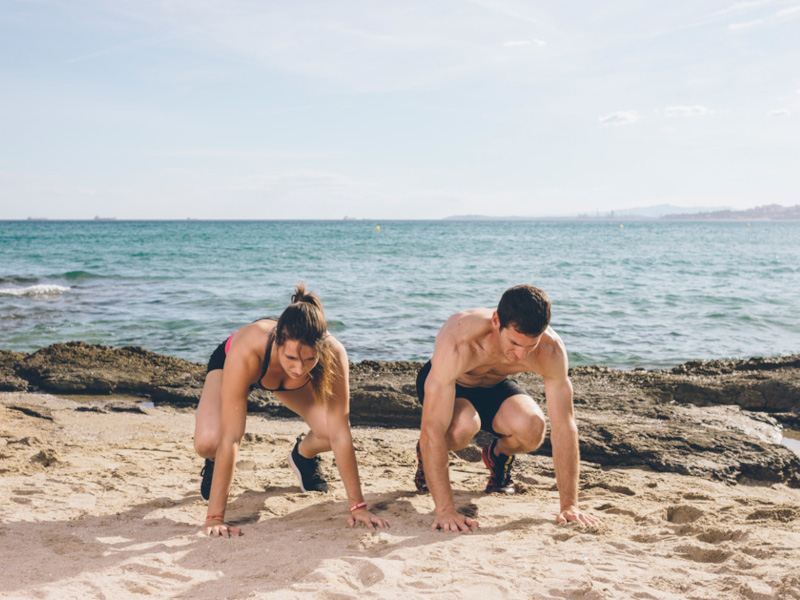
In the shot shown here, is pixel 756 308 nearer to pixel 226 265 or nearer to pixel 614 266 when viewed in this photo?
pixel 614 266

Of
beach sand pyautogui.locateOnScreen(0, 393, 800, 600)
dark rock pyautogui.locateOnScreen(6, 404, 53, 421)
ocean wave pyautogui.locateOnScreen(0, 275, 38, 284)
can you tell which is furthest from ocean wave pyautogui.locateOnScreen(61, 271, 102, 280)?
beach sand pyautogui.locateOnScreen(0, 393, 800, 600)

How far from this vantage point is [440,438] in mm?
3430

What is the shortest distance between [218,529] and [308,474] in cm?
83

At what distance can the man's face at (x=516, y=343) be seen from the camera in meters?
3.24

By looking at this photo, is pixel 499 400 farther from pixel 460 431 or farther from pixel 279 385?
pixel 279 385

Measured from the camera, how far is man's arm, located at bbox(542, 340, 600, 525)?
136 inches

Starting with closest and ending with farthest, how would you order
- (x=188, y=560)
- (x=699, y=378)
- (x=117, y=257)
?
(x=188, y=560)
(x=699, y=378)
(x=117, y=257)

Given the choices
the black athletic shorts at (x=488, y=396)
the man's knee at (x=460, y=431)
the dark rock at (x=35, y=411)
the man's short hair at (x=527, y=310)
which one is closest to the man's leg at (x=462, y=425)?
the man's knee at (x=460, y=431)

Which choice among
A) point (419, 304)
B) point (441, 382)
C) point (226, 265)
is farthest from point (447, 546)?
point (226, 265)

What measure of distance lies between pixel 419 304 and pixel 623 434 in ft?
28.4

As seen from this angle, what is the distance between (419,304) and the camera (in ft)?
44.1

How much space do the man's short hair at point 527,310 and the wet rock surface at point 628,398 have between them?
195cm

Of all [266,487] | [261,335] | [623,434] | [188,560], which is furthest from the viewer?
[623,434]

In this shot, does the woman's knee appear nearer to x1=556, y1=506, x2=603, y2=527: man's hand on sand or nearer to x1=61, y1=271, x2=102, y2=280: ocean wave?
x1=556, y1=506, x2=603, y2=527: man's hand on sand
